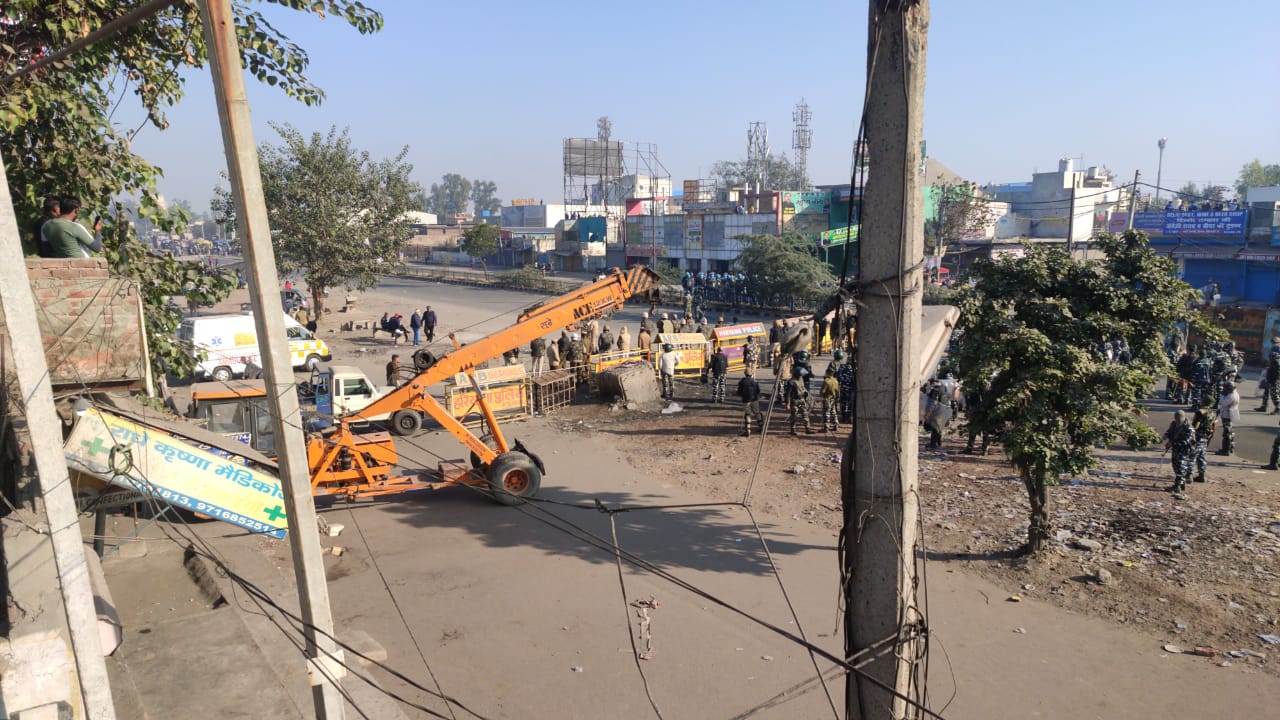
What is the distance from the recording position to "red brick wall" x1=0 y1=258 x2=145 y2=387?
6.42 m

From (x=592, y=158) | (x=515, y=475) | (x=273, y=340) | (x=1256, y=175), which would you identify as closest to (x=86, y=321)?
(x=273, y=340)

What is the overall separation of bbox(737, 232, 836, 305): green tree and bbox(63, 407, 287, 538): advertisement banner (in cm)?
2873

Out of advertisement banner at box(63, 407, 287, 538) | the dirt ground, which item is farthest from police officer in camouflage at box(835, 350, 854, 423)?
advertisement banner at box(63, 407, 287, 538)

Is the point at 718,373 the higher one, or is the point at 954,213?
the point at 954,213

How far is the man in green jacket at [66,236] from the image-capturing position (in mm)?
7543

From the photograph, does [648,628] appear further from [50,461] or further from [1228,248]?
[1228,248]

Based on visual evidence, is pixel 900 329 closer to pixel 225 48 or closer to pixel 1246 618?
pixel 225 48

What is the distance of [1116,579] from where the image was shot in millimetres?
9727

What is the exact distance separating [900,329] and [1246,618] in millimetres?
7738

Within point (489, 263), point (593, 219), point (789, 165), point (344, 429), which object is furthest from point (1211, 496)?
point (789, 165)

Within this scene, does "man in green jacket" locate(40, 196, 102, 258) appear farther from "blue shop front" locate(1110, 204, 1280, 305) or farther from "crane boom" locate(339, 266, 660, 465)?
"blue shop front" locate(1110, 204, 1280, 305)

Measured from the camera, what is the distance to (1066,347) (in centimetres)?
959

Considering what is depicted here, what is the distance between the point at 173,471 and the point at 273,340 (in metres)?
3.20

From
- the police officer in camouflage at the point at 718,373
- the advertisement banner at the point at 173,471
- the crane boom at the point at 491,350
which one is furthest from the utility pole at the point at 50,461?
the police officer in camouflage at the point at 718,373
